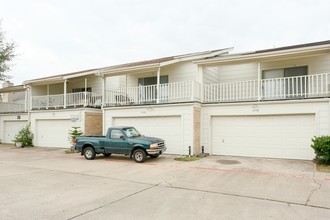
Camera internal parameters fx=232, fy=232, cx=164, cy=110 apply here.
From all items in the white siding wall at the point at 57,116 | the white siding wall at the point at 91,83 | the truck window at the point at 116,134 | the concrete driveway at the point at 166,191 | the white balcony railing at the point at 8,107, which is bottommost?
the concrete driveway at the point at 166,191

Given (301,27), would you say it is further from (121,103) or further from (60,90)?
(60,90)

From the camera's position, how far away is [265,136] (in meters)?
11.9

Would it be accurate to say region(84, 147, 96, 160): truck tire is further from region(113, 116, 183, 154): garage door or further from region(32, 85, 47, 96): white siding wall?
region(32, 85, 47, 96): white siding wall

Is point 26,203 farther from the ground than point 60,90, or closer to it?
closer to it

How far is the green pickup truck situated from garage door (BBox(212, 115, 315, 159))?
3.67 metres

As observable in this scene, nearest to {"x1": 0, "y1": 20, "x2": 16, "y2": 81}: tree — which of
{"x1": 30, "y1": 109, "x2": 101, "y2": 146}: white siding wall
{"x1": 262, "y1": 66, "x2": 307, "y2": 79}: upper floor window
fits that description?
{"x1": 30, "y1": 109, "x2": 101, "y2": 146}: white siding wall

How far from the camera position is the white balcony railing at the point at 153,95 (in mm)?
14390

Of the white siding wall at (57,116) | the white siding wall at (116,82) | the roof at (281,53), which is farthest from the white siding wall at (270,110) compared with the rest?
the white siding wall at (57,116)

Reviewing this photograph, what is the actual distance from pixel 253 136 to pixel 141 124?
21.4 ft

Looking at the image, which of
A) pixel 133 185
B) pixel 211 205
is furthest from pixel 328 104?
pixel 133 185

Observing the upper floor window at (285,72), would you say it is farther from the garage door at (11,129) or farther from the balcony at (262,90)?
the garage door at (11,129)

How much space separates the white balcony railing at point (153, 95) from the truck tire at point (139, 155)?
3942 millimetres

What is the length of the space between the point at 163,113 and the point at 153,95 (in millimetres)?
2490

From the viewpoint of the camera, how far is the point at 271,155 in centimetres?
1172
